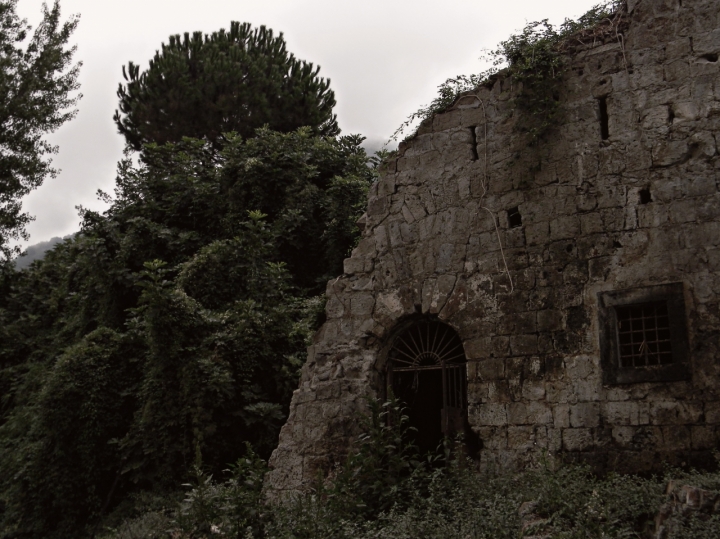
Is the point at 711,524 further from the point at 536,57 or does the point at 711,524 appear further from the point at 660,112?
the point at 536,57

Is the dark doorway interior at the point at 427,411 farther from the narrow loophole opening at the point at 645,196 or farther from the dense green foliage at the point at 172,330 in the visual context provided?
the narrow loophole opening at the point at 645,196

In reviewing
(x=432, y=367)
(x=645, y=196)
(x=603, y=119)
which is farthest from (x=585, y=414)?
(x=603, y=119)

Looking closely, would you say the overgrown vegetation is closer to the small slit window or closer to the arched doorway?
the arched doorway

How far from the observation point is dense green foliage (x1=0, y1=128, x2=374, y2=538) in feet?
37.9

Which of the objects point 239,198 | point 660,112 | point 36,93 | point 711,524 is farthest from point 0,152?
point 711,524

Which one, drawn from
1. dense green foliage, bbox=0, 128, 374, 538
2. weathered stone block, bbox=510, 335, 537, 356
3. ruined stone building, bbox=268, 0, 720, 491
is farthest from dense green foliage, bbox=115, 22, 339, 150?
weathered stone block, bbox=510, 335, 537, 356

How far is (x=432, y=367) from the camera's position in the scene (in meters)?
8.62

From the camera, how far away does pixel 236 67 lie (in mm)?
21344

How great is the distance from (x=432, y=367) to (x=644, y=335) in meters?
2.42

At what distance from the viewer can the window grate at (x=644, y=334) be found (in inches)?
284

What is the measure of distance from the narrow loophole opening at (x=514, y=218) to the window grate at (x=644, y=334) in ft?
4.93

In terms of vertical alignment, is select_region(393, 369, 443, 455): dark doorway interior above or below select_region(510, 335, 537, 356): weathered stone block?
below

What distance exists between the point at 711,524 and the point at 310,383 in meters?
5.04

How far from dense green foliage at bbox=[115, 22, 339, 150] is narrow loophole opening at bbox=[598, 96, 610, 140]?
1395 centimetres
